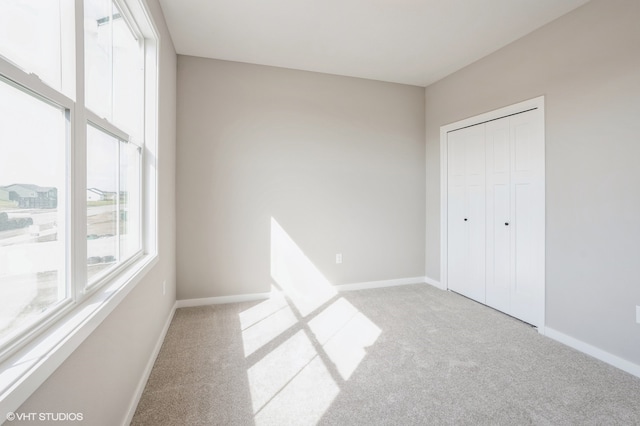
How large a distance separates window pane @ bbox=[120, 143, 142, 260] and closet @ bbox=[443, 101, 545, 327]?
326 cm

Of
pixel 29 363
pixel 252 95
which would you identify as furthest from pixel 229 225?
pixel 29 363

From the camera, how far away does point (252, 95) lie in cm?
338

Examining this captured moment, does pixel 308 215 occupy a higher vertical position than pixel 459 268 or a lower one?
higher

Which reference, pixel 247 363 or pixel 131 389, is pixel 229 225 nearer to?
pixel 247 363

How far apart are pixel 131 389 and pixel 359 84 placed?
145 inches

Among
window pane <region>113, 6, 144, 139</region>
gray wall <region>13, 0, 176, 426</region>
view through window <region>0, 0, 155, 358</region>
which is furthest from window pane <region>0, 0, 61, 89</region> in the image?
gray wall <region>13, 0, 176, 426</region>

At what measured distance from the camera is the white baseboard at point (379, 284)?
3.79 meters

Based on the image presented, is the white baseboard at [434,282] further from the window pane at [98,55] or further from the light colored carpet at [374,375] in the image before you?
the window pane at [98,55]

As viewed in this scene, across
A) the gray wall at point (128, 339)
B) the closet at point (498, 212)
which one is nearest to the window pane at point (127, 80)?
the gray wall at point (128, 339)

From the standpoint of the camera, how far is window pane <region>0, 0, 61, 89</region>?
832mm

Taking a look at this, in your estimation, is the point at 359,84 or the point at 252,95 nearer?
the point at 252,95

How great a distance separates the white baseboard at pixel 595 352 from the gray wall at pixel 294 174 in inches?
68.4

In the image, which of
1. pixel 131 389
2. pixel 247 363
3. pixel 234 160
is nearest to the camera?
pixel 131 389

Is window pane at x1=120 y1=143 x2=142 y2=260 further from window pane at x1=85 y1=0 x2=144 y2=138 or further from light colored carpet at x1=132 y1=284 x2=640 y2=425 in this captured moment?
light colored carpet at x1=132 y1=284 x2=640 y2=425
